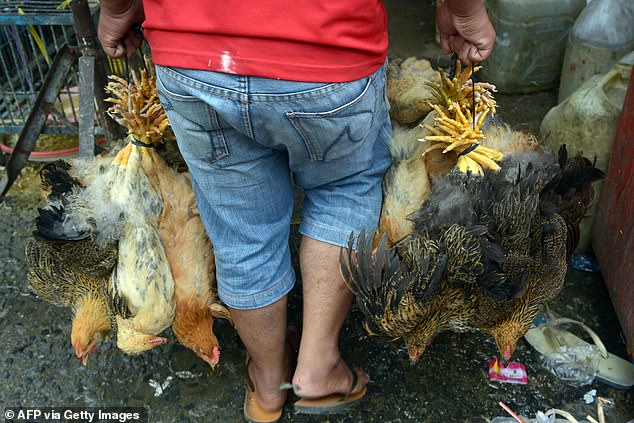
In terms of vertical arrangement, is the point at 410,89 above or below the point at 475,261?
above

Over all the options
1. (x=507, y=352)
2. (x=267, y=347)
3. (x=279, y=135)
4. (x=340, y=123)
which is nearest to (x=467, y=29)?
(x=340, y=123)

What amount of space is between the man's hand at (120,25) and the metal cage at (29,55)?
990 mm

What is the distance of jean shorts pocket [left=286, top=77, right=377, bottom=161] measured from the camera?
155cm

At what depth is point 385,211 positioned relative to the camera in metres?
2.21

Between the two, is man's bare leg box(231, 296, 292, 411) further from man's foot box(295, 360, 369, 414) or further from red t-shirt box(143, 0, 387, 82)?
red t-shirt box(143, 0, 387, 82)

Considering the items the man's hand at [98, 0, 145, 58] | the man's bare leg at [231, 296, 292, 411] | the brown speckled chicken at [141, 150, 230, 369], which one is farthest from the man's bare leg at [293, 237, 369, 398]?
the man's hand at [98, 0, 145, 58]

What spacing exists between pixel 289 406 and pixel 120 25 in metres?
1.58

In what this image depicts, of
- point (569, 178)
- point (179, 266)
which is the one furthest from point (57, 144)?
point (569, 178)

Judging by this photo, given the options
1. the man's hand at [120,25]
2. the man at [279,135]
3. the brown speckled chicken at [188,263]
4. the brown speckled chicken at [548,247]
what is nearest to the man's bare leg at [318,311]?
the man at [279,135]

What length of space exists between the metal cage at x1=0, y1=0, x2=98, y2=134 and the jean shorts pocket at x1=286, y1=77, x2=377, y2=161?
187cm

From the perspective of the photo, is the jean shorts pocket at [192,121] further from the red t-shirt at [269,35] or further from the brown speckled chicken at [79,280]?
the brown speckled chicken at [79,280]

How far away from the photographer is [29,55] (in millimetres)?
3789

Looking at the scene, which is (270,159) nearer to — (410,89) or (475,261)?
(475,261)

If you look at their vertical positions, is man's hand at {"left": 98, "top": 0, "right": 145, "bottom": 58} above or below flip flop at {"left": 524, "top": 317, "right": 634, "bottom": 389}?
above
